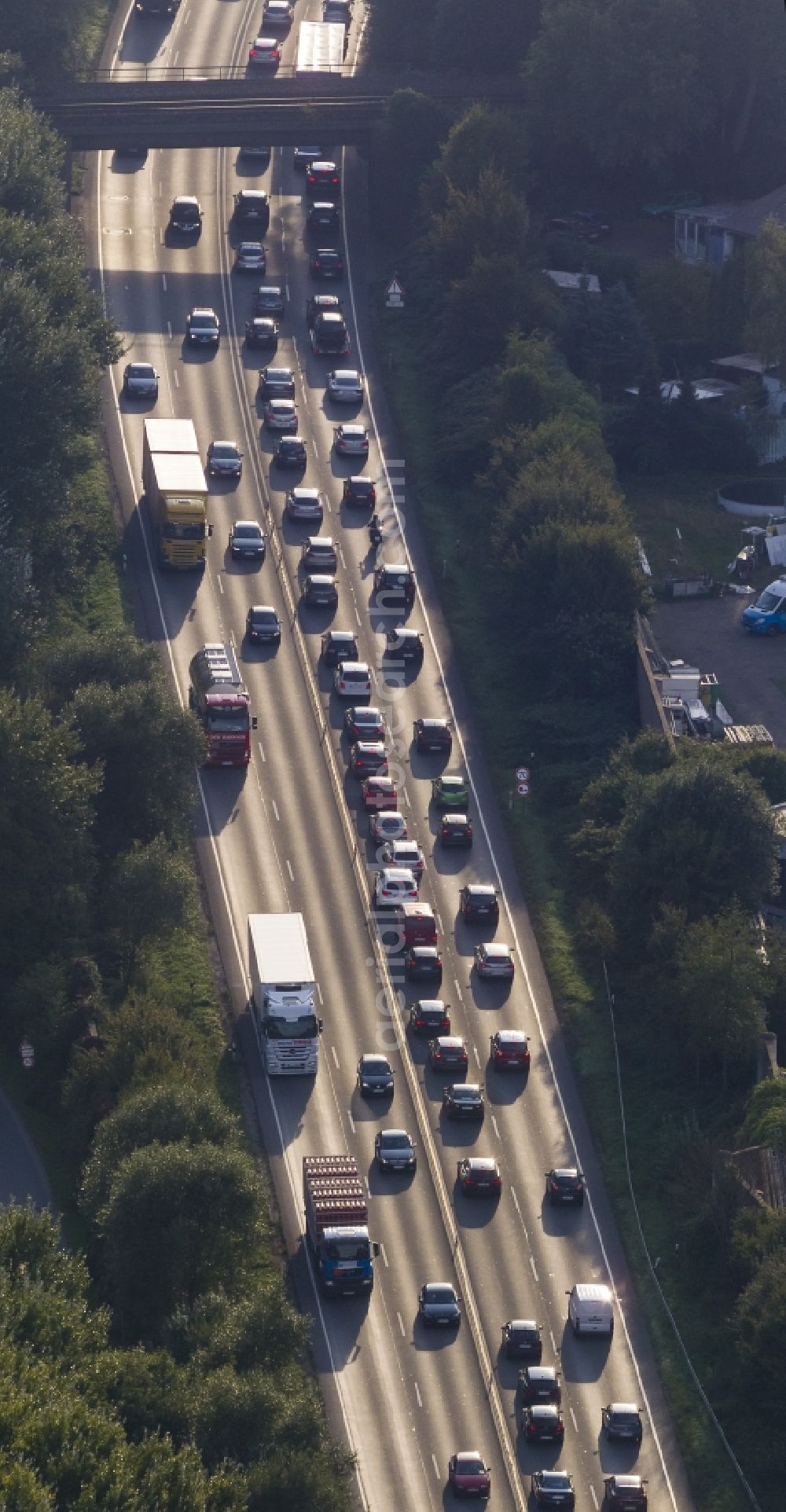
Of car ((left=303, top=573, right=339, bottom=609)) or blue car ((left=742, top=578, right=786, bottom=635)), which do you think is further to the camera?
blue car ((left=742, top=578, right=786, bottom=635))

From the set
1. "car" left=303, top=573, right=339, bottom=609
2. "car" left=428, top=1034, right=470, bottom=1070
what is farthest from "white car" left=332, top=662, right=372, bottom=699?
"car" left=428, top=1034, right=470, bottom=1070

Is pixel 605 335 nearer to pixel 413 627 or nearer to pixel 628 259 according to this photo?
pixel 628 259

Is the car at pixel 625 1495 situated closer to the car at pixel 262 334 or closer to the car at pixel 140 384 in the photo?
the car at pixel 140 384

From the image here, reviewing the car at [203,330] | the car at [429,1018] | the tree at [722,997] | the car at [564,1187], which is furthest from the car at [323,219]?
the car at [564,1187]

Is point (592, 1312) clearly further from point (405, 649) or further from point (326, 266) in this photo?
point (326, 266)

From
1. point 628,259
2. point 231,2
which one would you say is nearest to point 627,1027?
point 628,259

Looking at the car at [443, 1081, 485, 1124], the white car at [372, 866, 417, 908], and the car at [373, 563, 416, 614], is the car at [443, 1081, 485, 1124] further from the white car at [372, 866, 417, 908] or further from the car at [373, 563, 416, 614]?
the car at [373, 563, 416, 614]

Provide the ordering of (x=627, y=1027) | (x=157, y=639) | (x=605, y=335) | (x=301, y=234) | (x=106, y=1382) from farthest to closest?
(x=301, y=234) → (x=605, y=335) → (x=157, y=639) → (x=627, y=1027) → (x=106, y=1382)
